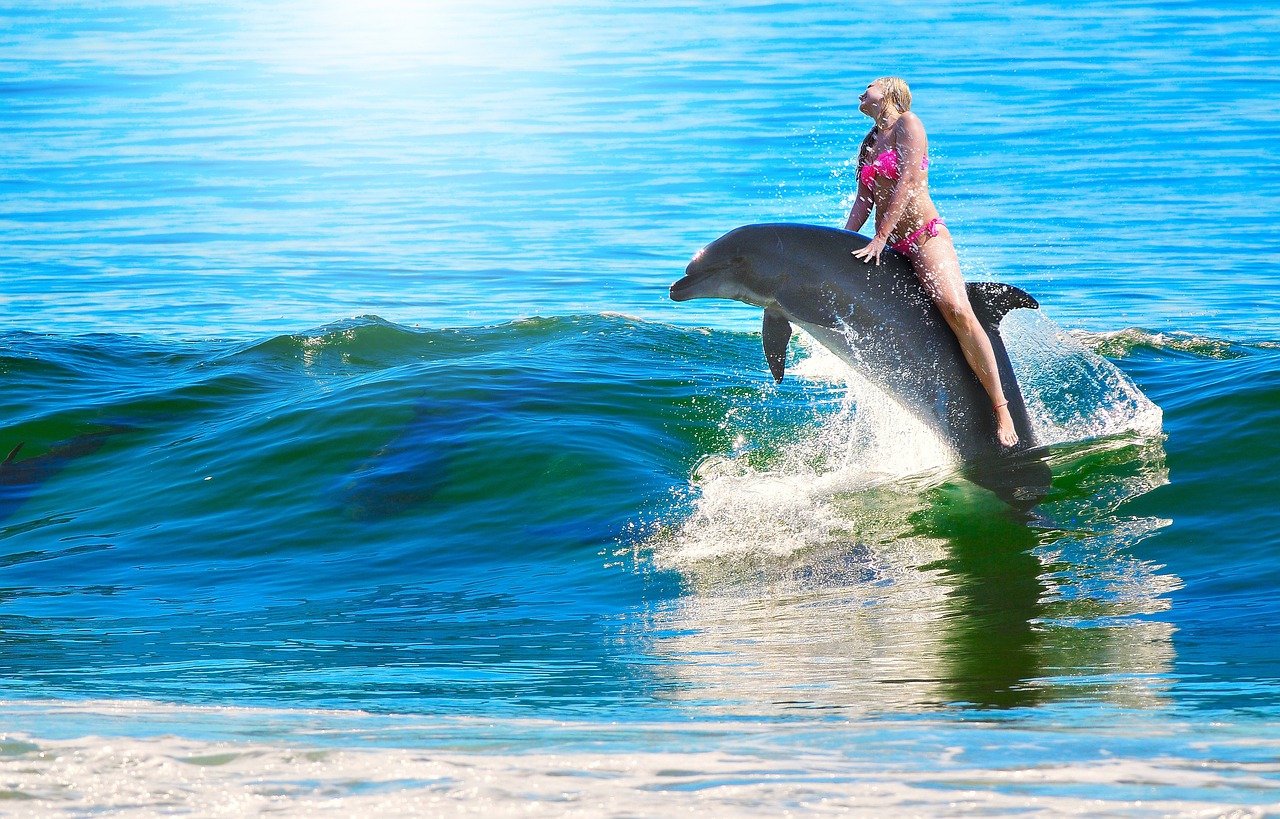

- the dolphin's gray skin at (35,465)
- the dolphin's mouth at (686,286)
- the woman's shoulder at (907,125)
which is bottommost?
the dolphin's gray skin at (35,465)

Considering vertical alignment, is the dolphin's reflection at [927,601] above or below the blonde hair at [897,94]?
below

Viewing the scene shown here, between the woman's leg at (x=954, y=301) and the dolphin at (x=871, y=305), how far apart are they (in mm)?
116

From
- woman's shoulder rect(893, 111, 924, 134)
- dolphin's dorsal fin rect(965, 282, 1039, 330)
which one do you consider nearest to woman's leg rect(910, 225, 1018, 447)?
dolphin's dorsal fin rect(965, 282, 1039, 330)

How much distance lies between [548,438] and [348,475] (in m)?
1.68

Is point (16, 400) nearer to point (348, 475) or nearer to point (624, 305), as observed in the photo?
point (348, 475)

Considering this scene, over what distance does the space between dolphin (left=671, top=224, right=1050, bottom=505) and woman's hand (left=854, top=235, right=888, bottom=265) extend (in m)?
0.13

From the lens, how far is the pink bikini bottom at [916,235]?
8.42 metres

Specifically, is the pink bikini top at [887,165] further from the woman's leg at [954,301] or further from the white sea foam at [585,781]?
the white sea foam at [585,781]

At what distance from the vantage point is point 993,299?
8594 millimetres

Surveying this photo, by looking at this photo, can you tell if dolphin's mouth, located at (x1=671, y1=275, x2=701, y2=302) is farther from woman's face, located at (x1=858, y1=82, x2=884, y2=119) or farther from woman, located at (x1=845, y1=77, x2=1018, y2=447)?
woman's face, located at (x1=858, y1=82, x2=884, y2=119)

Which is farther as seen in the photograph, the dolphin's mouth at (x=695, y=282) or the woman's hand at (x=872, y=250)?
the dolphin's mouth at (x=695, y=282)

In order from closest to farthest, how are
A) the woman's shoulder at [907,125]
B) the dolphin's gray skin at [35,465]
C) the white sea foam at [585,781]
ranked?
the white sea foam at [585,781] → the woman's shoulder at [907,125] → the dolphin's gray skin at [35,465]

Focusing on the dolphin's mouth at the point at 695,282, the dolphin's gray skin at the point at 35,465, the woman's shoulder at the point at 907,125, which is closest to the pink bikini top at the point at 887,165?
the woman's shoulder at the point at 907,125

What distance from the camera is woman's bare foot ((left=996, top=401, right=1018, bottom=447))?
28.3 feet
